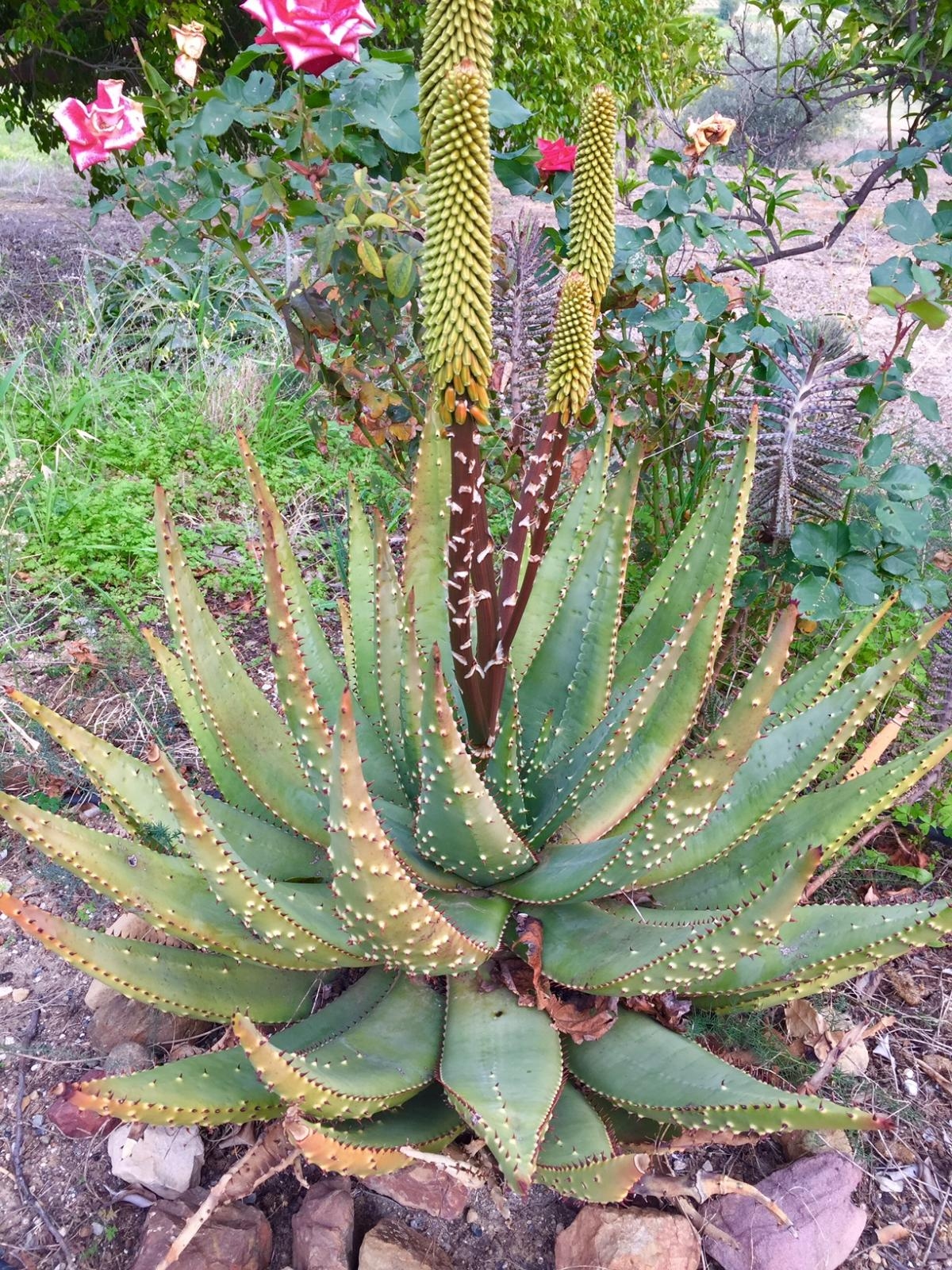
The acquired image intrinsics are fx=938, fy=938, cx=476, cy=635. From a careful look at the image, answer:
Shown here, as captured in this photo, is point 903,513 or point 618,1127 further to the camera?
point 903,513

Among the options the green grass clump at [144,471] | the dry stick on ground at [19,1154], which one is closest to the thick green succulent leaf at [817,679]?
the dry stick on ground at [19,1154]

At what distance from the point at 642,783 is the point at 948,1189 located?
105 centimetres

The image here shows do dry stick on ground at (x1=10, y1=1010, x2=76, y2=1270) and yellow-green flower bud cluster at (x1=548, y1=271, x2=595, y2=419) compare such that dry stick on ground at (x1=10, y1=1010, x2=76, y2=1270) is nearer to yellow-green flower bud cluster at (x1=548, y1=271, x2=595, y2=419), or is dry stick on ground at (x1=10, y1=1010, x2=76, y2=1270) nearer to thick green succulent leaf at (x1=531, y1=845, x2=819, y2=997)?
thick green succulent leaf at (x1=531, y1=845, x2=819, y2=997)

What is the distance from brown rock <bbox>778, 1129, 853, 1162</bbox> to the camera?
1.79 meters

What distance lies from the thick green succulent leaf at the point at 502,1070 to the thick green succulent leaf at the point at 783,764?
31 centimetres

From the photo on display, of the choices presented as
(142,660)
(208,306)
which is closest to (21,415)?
(208,306)

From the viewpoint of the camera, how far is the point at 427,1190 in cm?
168

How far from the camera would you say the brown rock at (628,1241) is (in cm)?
155

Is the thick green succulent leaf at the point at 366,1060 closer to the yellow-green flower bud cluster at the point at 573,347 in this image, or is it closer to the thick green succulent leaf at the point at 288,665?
the thick green succulent leaf at the point at 288,665

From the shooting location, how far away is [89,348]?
5152 mm

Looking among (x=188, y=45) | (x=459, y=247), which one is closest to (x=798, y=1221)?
(x=459, y=247)

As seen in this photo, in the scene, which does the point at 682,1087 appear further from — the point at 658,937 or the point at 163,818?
the point at 163,818

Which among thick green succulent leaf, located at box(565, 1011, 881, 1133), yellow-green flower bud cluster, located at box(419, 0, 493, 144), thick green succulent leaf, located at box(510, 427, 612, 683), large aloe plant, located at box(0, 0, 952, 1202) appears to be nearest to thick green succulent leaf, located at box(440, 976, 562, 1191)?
large aloe plant, located at box(0, 0, 952, 1202)

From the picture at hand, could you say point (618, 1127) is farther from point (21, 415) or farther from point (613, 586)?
point (21, 415)
